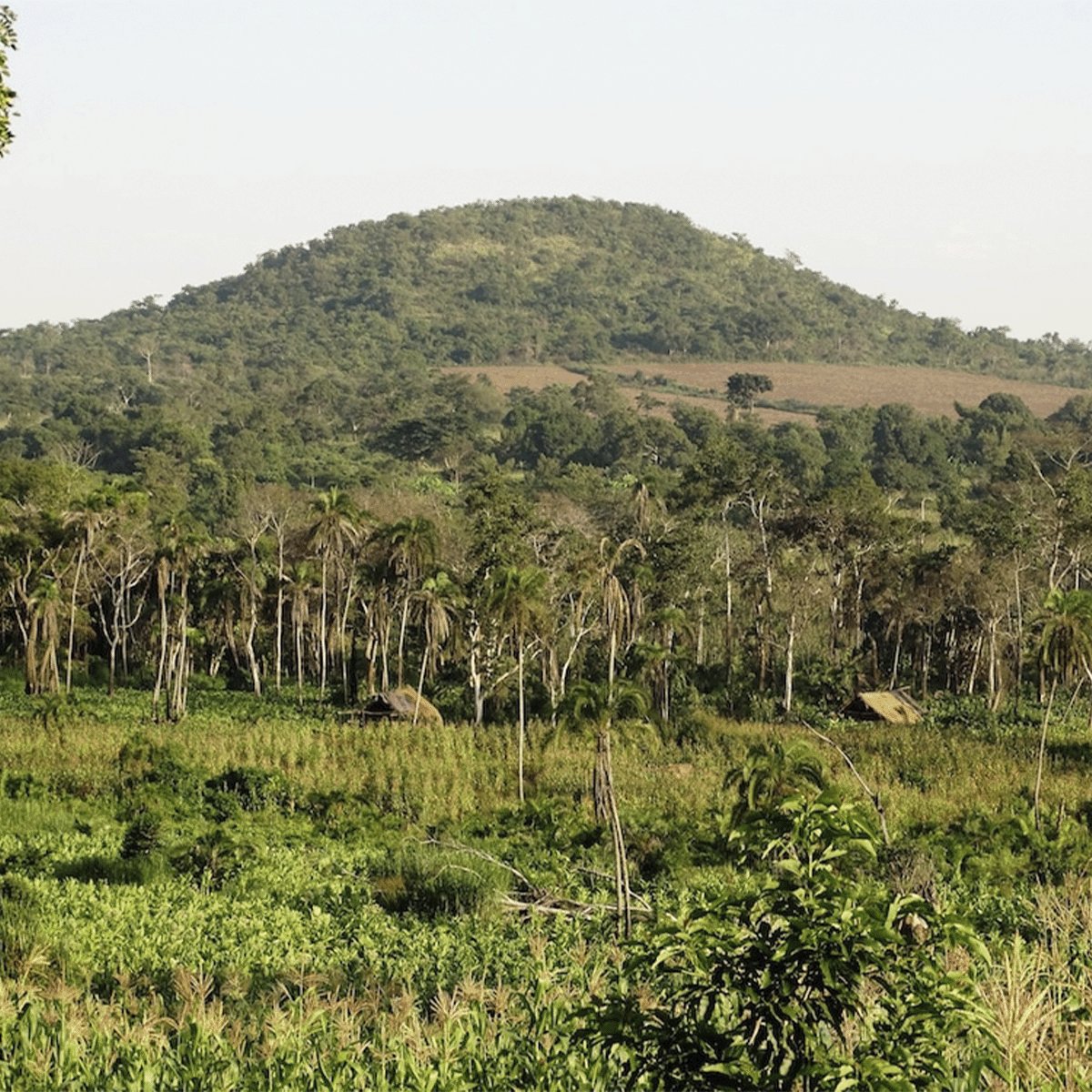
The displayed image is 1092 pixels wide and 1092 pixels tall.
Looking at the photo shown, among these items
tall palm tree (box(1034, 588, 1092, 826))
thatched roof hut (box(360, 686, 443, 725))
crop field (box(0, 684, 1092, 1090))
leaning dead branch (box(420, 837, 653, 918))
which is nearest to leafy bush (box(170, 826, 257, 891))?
crop field (box(0, 684, 1092, 1090))

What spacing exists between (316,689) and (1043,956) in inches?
1744

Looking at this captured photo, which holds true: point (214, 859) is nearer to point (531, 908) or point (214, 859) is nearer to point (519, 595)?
point (531, 908)

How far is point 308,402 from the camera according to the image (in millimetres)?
126188

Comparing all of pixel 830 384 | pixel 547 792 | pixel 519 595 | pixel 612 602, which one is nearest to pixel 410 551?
pixel 612 602

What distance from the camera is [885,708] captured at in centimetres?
4075

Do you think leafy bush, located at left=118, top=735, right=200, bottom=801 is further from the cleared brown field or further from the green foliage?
the cleared brown field

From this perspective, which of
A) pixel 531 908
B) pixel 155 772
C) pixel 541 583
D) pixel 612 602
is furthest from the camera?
pixel 612 602

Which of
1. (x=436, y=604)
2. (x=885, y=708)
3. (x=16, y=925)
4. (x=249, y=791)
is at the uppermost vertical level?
(x=436, y=604)

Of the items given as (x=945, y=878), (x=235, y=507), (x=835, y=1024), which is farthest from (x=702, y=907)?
(x=235, y=507)

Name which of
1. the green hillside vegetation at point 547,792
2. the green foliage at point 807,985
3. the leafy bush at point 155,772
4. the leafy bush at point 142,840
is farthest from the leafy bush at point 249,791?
the green foliage at point 807,985

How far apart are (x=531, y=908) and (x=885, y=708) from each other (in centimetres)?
2731

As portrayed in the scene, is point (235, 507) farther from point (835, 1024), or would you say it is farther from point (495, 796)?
point (835, 1024)

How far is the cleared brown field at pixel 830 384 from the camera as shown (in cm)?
14112

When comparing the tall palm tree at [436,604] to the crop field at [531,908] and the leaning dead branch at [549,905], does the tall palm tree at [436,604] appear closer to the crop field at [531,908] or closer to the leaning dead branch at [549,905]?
the crop field at [531,908]
